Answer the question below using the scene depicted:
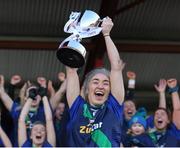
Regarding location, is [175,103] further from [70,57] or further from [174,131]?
[70,57]

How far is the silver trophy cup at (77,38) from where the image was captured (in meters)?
3.38

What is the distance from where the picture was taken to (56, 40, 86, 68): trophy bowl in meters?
3.37

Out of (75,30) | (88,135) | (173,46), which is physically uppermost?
(173,46)

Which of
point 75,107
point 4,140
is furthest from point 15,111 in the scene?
point 75,107

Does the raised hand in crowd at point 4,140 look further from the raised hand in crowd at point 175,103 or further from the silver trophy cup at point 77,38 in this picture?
the silver trophy cup at point 77,38

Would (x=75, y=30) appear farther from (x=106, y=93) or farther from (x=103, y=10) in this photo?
(x=103, y=10)

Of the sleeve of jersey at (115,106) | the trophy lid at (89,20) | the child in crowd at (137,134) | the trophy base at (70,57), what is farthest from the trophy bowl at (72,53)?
the child in crowd at (137,134)

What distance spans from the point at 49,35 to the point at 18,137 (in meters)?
2.57

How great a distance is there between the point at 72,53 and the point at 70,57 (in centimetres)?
7

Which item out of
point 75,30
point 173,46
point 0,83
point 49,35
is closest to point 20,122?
point 0,83

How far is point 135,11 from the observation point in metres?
7.25

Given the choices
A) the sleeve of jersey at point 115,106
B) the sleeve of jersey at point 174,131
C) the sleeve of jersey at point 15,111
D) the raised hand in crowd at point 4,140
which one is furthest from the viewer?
the sleeve of jersey at point 15,111

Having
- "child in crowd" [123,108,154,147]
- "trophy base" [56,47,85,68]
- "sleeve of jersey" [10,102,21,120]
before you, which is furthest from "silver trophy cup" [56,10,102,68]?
"sleeve of jersey" [10,102,21,120]

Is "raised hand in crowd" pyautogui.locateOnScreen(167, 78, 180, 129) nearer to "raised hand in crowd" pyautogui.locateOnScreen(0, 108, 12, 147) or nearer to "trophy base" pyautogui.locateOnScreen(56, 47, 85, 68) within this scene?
"raised hand in crowd" pyautogui.locateOnScreen(0, 108, 12, 147)
